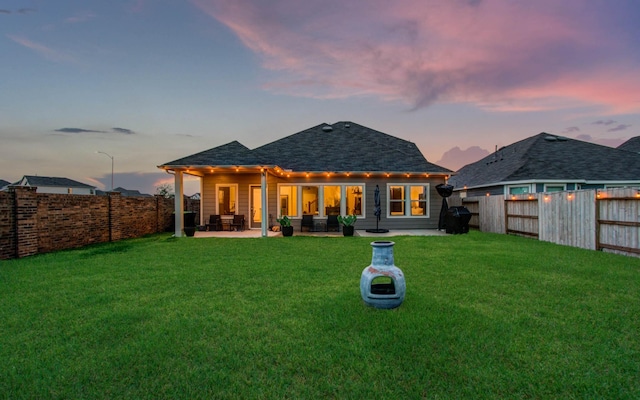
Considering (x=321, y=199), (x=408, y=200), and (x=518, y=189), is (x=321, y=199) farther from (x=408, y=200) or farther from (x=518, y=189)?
(x=518, y=189)

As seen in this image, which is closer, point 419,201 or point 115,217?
point 115,217

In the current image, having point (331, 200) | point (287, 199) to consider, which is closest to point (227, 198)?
point (287, 199)

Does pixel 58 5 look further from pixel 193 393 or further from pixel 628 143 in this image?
pixel 628 143

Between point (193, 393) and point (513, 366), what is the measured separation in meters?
2.69

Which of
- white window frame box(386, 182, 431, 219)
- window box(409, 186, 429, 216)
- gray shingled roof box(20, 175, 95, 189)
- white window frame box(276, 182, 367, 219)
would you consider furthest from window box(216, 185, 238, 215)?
gray shingled roof box(20, 175, 95, 189)

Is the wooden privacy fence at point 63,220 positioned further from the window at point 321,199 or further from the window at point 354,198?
the window at point 354,198

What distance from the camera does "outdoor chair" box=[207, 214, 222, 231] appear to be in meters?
14.5

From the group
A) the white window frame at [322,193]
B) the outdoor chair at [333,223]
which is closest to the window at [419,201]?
the white window frame at [322,193]

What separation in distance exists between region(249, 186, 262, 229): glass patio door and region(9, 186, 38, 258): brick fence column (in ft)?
26.5

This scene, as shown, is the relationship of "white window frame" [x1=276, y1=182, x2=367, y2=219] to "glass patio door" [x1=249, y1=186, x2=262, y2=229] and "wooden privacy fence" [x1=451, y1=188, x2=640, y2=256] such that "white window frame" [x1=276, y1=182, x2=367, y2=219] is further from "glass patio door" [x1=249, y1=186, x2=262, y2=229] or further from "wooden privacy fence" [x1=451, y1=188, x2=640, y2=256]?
"wooden privacy fence" [x1=451, y1=188, x2=640, y2=256]

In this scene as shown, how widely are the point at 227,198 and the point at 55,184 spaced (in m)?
49.0

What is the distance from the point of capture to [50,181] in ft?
153

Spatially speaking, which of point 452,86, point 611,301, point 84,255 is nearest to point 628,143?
point 452,86

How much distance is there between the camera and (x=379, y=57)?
13.1 metres
